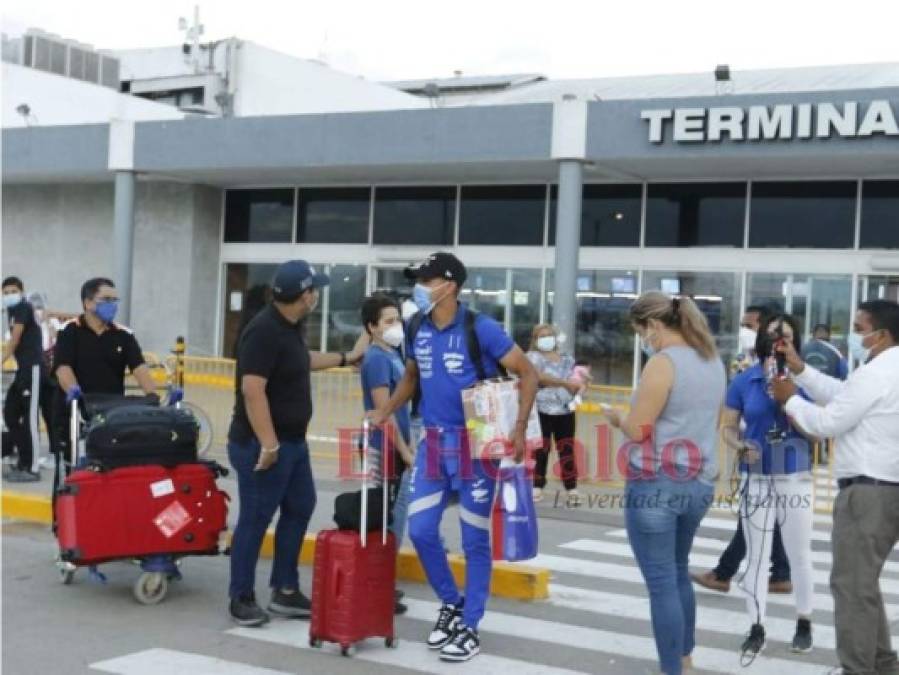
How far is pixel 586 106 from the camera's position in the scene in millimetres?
19109

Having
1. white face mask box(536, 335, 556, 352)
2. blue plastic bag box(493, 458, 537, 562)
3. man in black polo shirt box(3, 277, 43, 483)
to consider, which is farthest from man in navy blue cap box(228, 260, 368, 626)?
man in black polo shirt box(3, 277, 43, 483)

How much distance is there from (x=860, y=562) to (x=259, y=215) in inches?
857

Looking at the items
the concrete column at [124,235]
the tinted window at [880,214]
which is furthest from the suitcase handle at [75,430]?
the concrete column at [124,235]

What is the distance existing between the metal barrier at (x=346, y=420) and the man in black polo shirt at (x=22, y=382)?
2086 mm

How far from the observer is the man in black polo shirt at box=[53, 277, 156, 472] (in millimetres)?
7770

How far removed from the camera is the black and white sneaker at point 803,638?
6.16m

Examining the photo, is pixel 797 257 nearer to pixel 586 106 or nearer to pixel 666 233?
pixel 666 233

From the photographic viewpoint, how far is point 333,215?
81.0 feet

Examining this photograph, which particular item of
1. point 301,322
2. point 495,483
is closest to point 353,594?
point 495,483

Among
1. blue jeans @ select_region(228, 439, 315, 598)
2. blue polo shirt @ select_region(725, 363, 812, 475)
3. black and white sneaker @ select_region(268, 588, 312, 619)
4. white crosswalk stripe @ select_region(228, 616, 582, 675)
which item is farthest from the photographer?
black and white sneaker @ select_region(268, 588, 312, 619)

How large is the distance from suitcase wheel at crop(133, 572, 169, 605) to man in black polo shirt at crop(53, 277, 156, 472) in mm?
1404

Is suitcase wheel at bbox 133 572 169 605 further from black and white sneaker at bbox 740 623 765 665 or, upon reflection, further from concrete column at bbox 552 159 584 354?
concrete column at bbox 552 159 584 354

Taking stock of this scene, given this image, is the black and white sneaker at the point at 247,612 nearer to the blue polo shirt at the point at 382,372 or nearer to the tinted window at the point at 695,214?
the blue polo shirt at the point at 382,372

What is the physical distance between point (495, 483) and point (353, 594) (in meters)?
0.91
